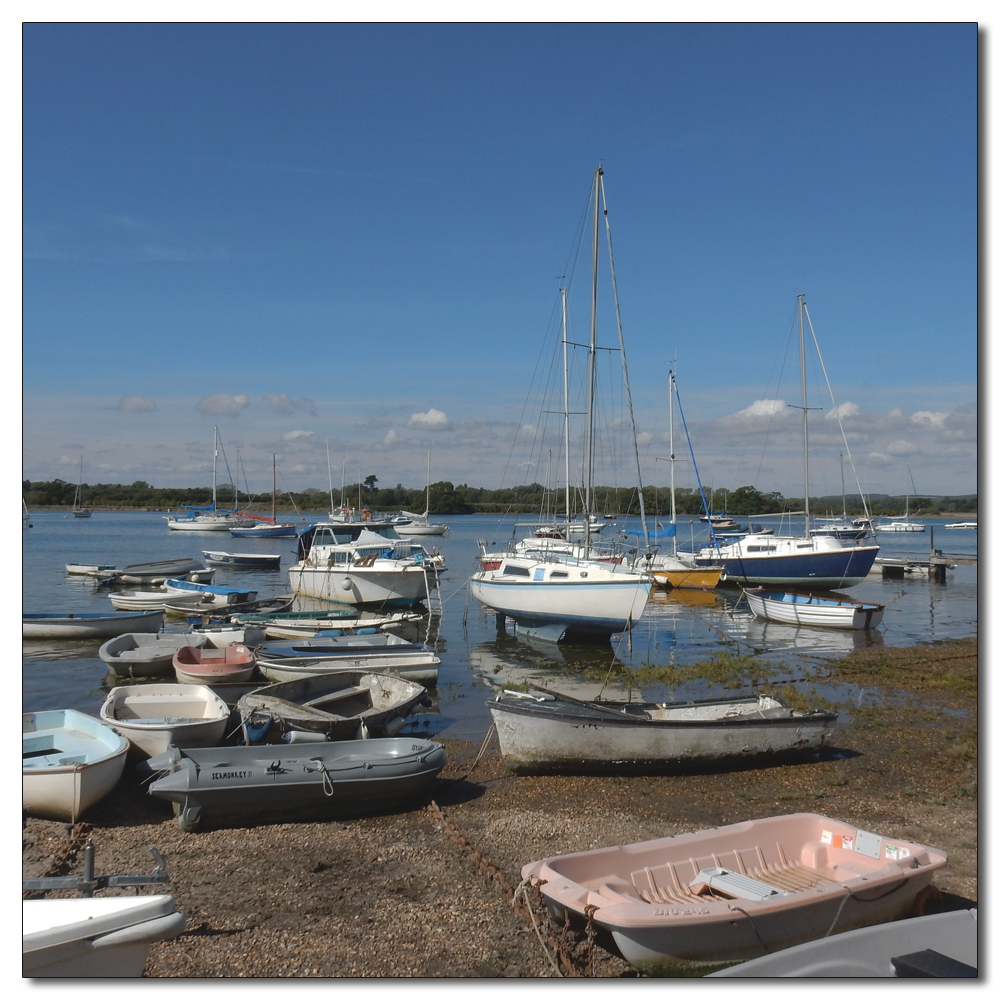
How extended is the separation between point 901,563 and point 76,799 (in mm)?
42440

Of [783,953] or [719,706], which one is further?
[719,706]

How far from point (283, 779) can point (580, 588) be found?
11673mm

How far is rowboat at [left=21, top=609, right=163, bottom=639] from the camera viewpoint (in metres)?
20.0

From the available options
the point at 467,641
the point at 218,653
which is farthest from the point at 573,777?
the point at 467,641

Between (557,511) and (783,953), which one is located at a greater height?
(557,511)

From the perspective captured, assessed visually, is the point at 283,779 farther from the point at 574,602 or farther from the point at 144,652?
the point at 574,602

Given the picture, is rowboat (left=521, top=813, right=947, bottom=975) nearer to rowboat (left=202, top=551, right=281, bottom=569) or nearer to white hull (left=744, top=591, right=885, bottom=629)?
white hull (left=744, top=591, right=885, bottom=629)

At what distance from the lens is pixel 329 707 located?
458 inches

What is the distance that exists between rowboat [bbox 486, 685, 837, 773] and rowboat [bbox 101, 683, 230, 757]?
3651 mm

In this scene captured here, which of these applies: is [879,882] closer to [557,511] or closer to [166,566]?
[557,511]

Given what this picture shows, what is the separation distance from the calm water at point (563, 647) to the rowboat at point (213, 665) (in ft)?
5.14

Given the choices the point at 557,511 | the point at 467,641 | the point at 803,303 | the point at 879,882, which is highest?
the point at 803,303

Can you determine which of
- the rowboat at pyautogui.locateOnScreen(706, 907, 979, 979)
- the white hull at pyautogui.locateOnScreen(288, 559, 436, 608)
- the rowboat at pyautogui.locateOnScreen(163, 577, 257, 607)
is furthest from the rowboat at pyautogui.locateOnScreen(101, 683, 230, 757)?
the white hull at pyautogui.locateOnScreen(288, 559, 436, 608)

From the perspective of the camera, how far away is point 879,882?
5219 millimetres
